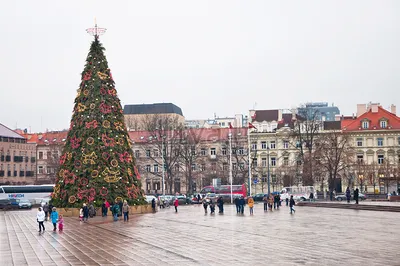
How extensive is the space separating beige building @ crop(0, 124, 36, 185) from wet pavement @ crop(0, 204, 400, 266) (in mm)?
80583

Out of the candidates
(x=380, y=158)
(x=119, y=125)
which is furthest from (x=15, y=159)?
(x=119, y=125)

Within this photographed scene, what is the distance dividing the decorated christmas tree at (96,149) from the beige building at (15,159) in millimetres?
63542

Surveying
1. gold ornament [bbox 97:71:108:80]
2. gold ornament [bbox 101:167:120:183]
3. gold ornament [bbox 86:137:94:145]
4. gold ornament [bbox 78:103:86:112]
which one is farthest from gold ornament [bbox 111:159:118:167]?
gold ornament [bbox 97:71:108:80]

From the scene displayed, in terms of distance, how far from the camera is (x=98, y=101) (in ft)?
174

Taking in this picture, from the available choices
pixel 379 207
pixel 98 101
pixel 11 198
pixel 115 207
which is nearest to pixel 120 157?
pixel 98 101

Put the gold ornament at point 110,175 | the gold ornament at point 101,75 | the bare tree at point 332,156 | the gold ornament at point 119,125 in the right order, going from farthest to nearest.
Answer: the bare tree at point 332,156, the gold ornament at point 119,125, the gold ornament at point 101,75, the gold ornament at point 110,175

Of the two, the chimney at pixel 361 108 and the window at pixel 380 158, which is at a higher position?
the chimney at pixel 361 108

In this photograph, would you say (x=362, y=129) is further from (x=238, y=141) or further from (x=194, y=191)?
(x=194, y=191)

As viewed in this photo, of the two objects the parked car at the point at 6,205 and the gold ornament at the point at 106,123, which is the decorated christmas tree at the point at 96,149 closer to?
the gold ornament at the point at 106,123

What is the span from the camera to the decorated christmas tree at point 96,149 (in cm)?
5181

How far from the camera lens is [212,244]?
86.8ft

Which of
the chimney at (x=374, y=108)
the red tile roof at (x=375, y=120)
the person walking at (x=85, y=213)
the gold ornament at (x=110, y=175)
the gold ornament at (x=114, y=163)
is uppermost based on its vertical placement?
the chimney at (x=374, y=108)

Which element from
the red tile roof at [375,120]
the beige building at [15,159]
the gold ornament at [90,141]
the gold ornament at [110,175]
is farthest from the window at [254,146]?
the gold ornament at [90,141]

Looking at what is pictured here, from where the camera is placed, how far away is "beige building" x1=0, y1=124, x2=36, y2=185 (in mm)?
115537
